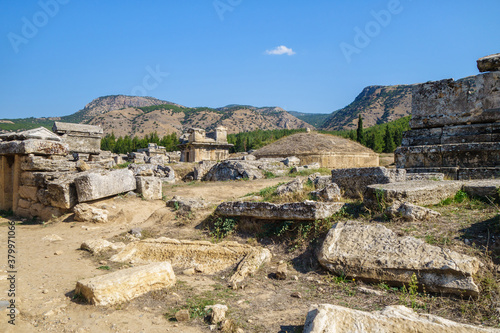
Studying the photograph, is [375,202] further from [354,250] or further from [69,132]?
[69,132]

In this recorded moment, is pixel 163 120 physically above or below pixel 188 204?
above

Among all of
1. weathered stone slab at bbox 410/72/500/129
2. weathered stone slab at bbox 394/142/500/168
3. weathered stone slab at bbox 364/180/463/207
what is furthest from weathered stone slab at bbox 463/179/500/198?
weathered stone slab at bbox 410/72/500/129

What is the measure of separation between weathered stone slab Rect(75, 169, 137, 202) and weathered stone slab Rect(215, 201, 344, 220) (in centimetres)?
342

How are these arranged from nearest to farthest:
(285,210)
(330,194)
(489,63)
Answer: (285,210) → (330,194) → (489,63)

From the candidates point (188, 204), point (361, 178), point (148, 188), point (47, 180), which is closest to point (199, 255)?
point (188, 204)

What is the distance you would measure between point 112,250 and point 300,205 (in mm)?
3142

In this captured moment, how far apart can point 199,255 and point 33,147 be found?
5.95m

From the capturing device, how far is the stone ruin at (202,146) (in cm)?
2447

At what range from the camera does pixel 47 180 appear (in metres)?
7.59

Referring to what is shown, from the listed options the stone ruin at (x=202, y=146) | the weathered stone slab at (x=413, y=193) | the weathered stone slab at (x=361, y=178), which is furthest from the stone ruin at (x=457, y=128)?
the stone ruin at (x=202, y=146)

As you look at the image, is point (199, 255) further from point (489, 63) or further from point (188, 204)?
point (489, 63)

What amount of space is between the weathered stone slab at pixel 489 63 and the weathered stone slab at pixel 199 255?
619 cm

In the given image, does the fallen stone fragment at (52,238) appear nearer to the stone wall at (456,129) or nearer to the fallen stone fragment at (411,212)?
the fallen stone fragment at (411,212)

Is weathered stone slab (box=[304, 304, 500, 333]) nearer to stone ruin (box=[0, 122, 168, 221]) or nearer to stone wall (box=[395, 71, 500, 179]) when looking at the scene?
stone wall (box=[395, 71, 500, 179])
